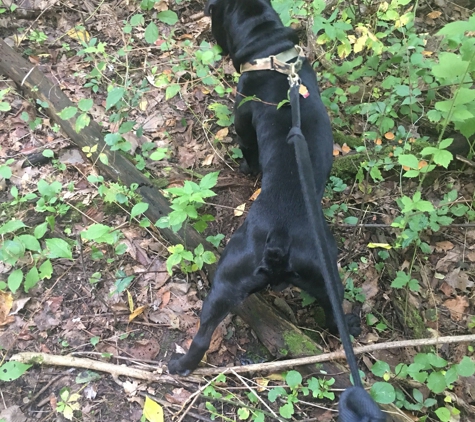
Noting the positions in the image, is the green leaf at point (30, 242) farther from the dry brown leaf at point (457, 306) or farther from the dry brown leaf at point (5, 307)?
the dry brown leaf at point (457, 306)

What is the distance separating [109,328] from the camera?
8.31 ft

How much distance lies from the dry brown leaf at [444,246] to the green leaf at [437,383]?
1224mm

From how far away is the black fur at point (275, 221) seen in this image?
7.06ft

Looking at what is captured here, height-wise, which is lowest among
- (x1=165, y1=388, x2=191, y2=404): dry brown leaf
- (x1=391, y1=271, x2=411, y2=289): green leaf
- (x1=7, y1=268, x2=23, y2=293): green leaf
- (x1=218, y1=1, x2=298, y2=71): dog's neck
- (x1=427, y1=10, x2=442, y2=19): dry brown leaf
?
(x1=391, y1=271, x2=411, y2=289): green leaf

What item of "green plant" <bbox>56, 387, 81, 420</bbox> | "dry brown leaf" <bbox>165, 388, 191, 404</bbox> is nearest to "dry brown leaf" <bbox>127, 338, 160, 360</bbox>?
"dry brown leaf" <bbox>165, 388, 191, 404</bbox>

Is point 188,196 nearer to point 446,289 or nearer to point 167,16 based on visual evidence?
point 167,16

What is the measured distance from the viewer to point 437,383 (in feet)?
6.53

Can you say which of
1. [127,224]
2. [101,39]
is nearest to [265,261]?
[127,224]

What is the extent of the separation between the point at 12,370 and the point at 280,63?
2402 millimetres

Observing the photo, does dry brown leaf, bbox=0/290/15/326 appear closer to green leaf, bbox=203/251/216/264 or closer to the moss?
green leaf, bbox=203/251/216/264

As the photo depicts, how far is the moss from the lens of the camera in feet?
7.80

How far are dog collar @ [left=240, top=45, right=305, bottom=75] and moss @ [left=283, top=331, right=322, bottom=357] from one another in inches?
63.7

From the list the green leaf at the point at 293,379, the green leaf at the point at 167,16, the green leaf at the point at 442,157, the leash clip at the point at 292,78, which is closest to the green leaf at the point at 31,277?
the green leaf at the point at 293,379

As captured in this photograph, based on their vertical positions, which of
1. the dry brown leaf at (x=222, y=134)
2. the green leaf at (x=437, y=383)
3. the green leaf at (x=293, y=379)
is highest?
the dry brown leaf at (x=222, y=134)
